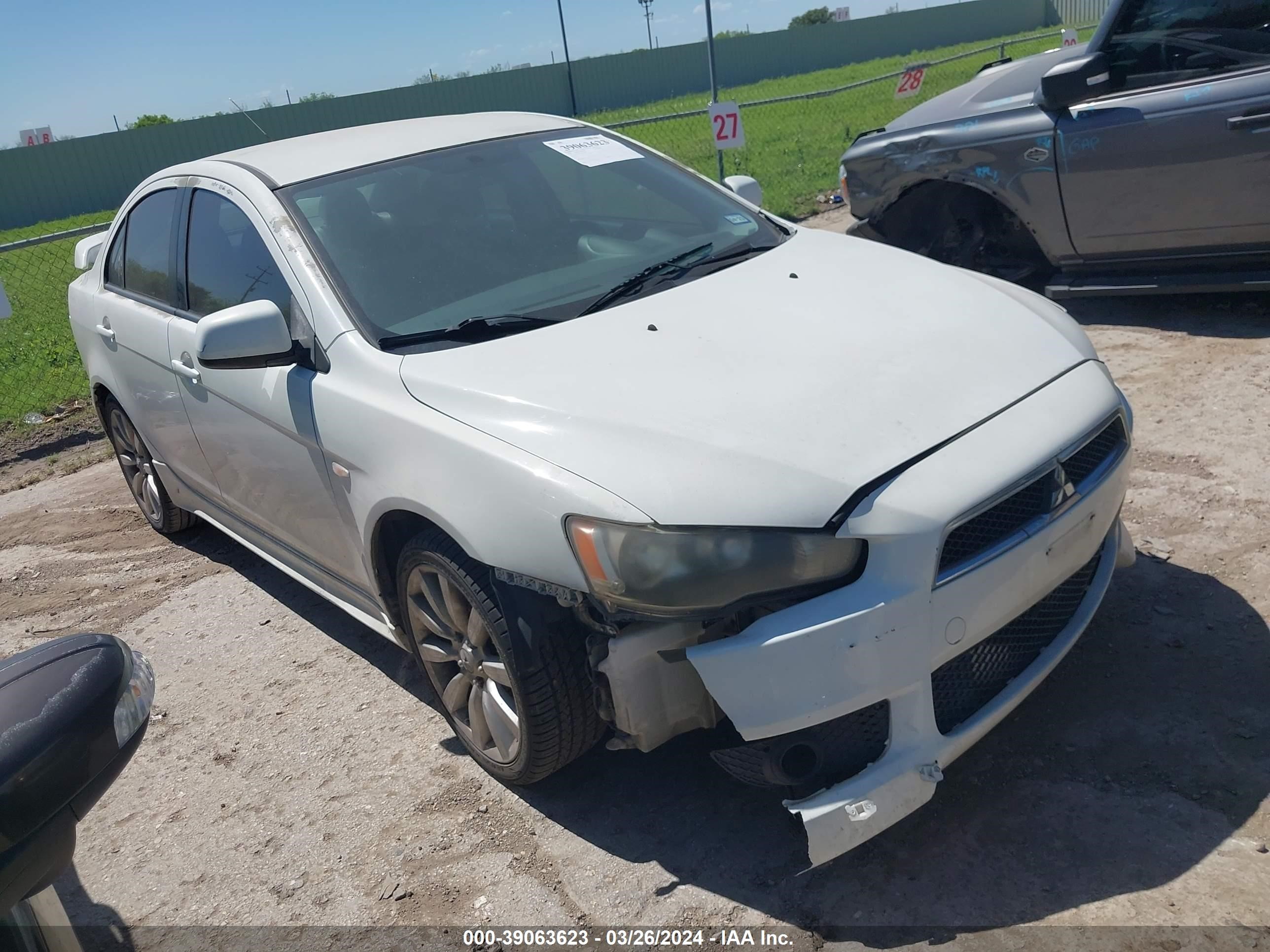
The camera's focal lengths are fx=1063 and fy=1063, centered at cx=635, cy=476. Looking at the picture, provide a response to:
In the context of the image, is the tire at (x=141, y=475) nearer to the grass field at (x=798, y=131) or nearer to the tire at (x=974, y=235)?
the tire at (x=974, y=235)

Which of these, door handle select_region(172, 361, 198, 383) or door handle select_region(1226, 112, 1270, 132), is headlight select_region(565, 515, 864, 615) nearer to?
door handle select_region(172, 361, 198, 383)

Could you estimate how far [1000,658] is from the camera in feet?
8.62

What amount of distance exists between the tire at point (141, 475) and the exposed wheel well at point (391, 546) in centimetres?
235

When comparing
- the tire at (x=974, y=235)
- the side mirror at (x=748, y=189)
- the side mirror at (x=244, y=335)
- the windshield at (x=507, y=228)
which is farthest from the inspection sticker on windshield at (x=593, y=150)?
the tire at (x=974, y=235)

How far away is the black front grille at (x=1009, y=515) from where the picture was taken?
2367mm

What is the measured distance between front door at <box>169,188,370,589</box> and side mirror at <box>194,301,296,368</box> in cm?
11

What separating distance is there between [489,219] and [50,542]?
3.64 meters

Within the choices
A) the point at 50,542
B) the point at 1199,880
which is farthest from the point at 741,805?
the point at 50,542

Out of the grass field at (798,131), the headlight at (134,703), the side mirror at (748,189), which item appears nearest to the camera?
the headlight at (134,703)

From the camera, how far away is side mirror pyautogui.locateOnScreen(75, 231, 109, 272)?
5621 millimetres

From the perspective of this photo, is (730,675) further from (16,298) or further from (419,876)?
(16,298)

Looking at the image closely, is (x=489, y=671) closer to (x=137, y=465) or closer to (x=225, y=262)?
(x=225, y=262)

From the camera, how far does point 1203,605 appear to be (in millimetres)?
3340

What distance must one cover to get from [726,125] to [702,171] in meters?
6.34
